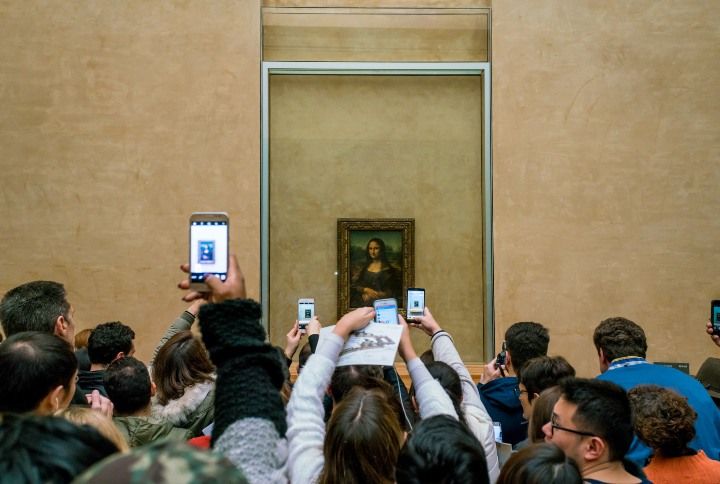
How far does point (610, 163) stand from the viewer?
1254cm

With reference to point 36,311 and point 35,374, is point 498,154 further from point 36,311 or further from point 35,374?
point 35,374

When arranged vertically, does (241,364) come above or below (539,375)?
above

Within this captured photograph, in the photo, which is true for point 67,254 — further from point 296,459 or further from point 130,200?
point 296,459

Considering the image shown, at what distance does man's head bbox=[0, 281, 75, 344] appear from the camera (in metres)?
4.35

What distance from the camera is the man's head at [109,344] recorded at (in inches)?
223

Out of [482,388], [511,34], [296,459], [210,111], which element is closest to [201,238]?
[296,459]

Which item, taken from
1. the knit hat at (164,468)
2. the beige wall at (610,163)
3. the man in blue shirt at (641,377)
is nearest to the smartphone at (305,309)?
the beige wall at (610,163)

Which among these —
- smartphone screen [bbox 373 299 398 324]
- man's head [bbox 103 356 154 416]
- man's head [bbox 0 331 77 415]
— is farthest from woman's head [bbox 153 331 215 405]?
man's head [bbox 0 331 77 415]

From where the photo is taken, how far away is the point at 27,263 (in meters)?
12.1

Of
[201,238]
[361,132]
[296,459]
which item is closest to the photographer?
[296,459]

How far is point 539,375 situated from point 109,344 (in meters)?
2.85

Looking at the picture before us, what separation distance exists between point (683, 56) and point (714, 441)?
8.95 meters

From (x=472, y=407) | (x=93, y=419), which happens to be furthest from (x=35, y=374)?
(x=472, y=407)

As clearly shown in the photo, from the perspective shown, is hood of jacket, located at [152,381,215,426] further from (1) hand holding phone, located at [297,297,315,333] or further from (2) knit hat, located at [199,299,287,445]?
(1) hand holding phone, located at [297,297,315,333]
